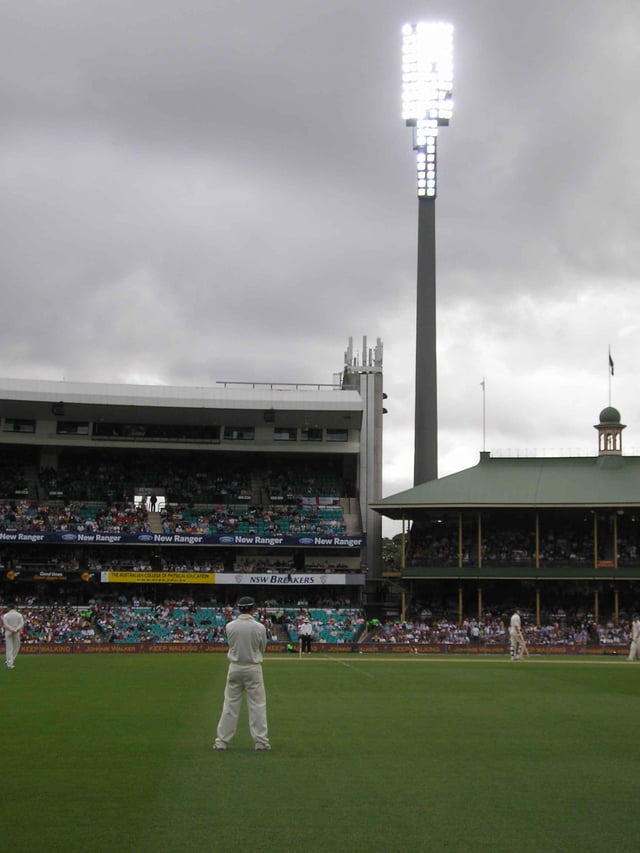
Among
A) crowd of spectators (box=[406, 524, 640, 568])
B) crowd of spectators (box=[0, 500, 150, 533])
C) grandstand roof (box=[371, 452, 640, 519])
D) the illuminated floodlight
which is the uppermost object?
the illuminated floodlight

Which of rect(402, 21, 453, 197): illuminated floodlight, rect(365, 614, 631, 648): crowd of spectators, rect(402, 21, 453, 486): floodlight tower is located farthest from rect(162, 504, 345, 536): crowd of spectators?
rect(402, 21, 453, 197): illuminated floodlight

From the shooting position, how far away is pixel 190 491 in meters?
66.1

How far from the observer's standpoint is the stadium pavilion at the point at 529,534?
186ft

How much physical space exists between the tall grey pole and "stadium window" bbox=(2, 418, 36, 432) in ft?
78.3

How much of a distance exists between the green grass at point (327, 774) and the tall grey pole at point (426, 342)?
4668 cm

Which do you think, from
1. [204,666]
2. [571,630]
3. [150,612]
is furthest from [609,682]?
[150,612]

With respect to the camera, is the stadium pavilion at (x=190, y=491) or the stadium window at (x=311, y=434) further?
the stadium window at (x=311, y=434)

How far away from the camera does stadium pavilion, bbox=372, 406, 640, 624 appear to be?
5656 centimetres

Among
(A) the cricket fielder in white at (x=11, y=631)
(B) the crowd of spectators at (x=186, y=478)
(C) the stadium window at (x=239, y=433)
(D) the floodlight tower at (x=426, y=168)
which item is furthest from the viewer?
(C) the stadium window at (x=239, y=433)

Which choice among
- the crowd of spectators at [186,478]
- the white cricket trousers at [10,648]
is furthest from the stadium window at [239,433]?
the white cricket trousers at [10,648]

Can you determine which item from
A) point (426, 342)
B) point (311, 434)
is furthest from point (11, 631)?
point (426, 342)

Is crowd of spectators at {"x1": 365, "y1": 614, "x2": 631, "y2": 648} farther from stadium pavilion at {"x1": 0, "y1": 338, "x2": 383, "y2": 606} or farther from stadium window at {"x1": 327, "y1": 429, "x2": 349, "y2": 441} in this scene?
stadium window at {"x1": 327, "y1": 429, "x2": 349, "y2": 441}

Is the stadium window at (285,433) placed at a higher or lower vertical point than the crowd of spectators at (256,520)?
higher

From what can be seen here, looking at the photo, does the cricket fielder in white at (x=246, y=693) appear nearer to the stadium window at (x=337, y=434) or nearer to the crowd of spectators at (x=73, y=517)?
the crowd of spectators at (x=73, y=517)
